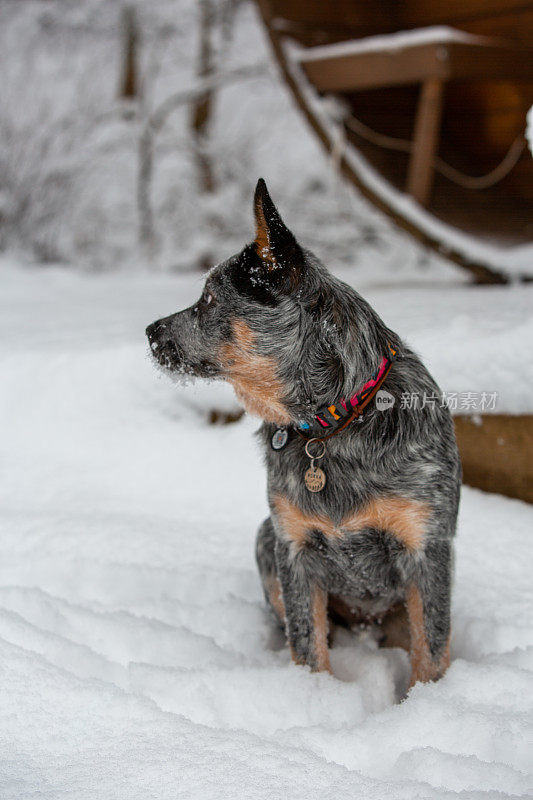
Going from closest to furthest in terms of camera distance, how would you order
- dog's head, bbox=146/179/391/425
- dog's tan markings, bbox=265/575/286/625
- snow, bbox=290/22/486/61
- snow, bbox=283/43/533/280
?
dog's head, bbox=146/179/391/425, dog's tan markings, bbox=265/575/286/625, snow, bbox=290/22/486/61, snow, bbox=283/43/533/280

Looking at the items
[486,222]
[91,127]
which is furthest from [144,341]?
[91,127]

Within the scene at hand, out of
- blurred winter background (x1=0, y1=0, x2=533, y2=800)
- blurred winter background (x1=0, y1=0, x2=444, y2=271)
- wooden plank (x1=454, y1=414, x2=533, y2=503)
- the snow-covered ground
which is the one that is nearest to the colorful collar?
blurred winter background (x1=0, y1=0, x2=533, y2=800)

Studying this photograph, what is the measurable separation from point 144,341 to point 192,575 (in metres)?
1.70

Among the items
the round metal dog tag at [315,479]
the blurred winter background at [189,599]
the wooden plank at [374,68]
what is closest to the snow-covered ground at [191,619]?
the blurred winter background at [189,599]

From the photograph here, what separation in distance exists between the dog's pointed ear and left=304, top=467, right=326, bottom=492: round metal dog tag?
1.81ft

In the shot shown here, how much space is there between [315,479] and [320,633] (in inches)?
20.8

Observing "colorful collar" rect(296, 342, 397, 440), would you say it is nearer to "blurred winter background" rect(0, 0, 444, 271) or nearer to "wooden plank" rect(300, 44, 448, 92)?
"wooden plank" rect(300, 44, 448, 92)

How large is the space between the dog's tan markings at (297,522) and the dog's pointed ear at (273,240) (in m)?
0.67

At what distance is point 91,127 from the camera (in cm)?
1029

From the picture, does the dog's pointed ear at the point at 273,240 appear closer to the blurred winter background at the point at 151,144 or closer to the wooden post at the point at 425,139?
the wooden post at the point at 425,139

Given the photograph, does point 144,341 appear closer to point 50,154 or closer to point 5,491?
point 5,491

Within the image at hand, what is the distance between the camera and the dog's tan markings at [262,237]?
69.9 inches

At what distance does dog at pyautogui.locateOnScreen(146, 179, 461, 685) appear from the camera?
1.96 meters

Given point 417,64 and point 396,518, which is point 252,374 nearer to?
point 396,518
